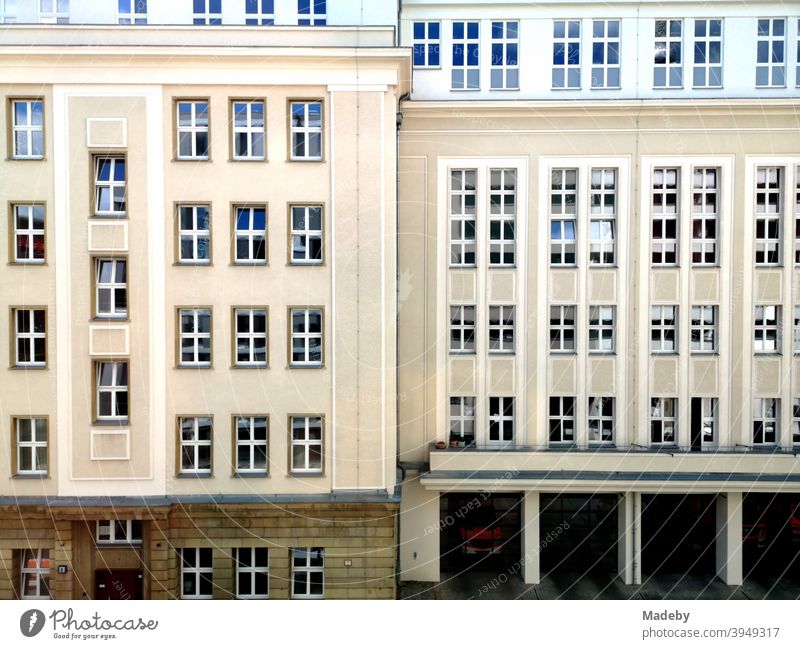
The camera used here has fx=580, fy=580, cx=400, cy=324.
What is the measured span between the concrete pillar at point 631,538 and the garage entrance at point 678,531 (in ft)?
1.67

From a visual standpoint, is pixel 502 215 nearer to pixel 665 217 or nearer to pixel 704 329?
pixel 665 217

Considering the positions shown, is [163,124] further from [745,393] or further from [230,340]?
[745,393]

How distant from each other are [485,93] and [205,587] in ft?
25.0

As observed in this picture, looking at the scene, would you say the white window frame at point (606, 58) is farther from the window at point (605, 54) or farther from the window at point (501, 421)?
the window at point (501, 421)

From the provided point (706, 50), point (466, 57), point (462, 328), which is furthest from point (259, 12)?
point (706, 50)

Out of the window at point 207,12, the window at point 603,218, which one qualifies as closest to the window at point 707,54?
the window at point 603,218

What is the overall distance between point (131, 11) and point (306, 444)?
19.5ft

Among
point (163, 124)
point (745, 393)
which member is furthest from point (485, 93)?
point (745, 393)

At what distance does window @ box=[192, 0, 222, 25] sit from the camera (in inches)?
293

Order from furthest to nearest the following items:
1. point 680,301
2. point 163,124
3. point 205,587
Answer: point 680,301
point 205,587
point 163,124

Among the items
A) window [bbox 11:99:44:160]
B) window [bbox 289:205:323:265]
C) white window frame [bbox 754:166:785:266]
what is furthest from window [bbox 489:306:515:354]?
window [bbox 11:99:44:160]

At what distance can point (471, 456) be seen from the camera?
7902mm

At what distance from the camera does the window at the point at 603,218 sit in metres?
8.02

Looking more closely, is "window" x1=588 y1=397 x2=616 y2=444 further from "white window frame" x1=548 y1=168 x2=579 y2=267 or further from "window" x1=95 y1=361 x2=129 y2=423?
"window" x1=95 y1=361 x2=129 y2=423
